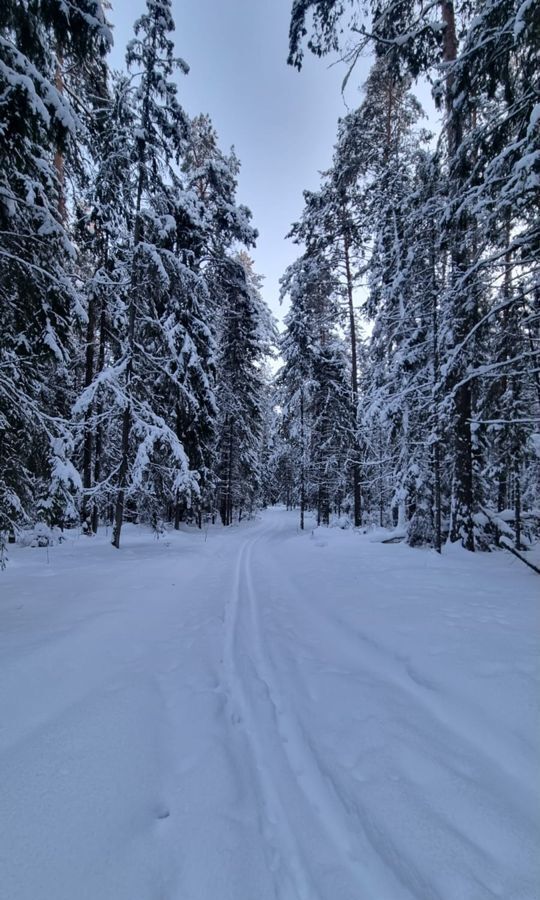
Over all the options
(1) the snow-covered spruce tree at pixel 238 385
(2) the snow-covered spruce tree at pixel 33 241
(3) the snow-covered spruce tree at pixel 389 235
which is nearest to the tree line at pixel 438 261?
(3) the snow-covered spruce tree at pixel 389 235

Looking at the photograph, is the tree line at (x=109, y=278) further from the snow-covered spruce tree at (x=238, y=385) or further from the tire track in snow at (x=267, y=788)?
the tire track in snow at (x=267, y=788)

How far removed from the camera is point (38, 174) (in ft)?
18.2

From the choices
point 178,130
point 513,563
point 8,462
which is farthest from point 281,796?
point 178,130

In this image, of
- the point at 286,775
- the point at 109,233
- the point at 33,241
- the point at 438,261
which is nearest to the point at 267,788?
the point at 286,775

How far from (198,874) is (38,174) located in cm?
792

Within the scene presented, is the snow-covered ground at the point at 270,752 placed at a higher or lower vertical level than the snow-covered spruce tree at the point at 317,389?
lower

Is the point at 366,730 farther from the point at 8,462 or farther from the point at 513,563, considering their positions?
the point at 513,563

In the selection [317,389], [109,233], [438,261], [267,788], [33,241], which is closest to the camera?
[267,788]

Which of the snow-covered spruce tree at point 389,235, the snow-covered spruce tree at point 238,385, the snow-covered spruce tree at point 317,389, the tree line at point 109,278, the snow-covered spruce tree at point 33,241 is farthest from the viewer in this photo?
the snow-covered spruce tree at point 238,385

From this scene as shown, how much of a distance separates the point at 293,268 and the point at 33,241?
12.5m

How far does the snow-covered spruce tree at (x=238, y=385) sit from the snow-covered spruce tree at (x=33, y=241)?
12.7 meters

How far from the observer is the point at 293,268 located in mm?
16031

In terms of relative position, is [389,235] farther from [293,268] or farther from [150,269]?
[150,269]

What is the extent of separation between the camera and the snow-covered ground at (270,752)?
1.63 metres
